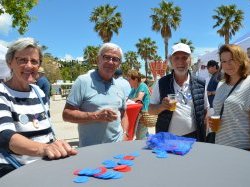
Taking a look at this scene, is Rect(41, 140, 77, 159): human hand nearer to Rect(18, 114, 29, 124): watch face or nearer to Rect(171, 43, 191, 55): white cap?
Rect(18, 114, 29, 124): watch face

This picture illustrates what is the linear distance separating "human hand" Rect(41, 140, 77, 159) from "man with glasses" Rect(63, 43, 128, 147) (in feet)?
3.13

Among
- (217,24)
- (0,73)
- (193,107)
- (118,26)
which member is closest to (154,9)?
(118,26)

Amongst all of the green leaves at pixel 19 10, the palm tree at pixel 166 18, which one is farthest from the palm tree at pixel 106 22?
the green leaves at pixel 19 10

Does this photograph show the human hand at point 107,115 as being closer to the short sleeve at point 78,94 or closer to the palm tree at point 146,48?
the short sleeve at point 78,94

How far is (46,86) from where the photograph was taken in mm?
7395

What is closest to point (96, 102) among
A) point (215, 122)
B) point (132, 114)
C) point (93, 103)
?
point (93, 103)

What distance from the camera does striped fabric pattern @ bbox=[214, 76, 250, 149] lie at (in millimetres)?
2914

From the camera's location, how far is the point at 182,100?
11.6ft

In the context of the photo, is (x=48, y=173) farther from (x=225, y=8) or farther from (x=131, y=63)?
(x=131, y=63)

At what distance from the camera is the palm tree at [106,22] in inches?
1561

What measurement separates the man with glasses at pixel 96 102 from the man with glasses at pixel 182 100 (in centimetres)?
58

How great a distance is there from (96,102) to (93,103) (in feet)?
0.10

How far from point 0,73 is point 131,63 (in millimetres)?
68549

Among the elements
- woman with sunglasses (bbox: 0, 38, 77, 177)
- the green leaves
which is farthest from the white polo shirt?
the green leaves
